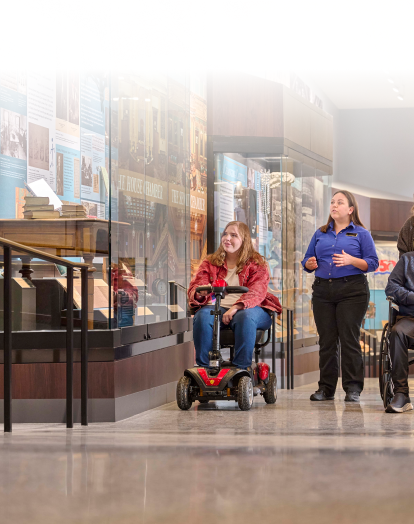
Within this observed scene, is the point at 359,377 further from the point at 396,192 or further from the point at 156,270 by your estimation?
the point at 396,192

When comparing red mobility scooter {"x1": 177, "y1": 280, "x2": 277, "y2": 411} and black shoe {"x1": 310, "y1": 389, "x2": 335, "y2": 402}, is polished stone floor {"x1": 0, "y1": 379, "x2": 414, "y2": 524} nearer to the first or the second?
red mobility scooter {"x1": 177, "y1": 280, "x2": 277, "y2": 411}

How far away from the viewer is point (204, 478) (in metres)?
2.05

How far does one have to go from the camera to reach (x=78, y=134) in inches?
206

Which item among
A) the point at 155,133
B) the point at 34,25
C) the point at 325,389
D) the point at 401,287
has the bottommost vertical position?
the point at 325,389

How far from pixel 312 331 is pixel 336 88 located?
6131 millimetres

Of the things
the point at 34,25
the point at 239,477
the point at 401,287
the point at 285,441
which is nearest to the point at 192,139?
the point at 34,25

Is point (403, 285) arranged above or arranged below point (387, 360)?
above

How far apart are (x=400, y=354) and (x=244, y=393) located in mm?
935

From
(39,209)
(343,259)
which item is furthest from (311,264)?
(39,209)

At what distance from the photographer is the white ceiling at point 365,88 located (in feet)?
41.2

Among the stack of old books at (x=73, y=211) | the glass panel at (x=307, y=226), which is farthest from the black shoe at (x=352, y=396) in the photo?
the glass panel at (x=307, y=226)

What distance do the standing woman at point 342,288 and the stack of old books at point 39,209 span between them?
1670 millimetres

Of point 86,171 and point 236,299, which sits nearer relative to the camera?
point 86,171

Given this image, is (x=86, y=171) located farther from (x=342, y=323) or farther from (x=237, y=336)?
(x=342, y=323)
